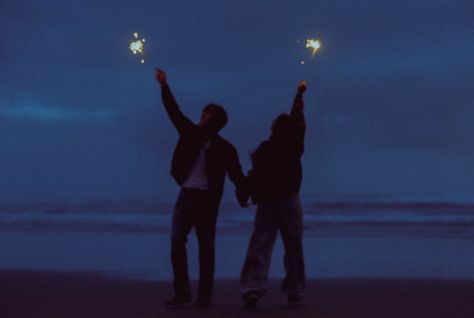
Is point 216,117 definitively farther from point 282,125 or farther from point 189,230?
point 189,230

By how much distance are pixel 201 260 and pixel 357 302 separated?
1.46 meters

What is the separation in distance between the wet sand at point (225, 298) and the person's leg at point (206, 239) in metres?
0.17

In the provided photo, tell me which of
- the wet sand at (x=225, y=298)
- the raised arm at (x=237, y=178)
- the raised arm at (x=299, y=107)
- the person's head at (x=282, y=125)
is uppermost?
the raised arm at (x=299, y=107)

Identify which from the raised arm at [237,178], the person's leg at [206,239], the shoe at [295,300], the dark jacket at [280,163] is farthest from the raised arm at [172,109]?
the shoe at [295,300]

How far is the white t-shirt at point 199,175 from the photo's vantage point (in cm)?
691

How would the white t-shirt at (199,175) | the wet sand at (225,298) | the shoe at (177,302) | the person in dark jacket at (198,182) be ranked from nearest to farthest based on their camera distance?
the wet sand at (225,298)
the shoe at (177,302)
the person in dark jacket at (198,182)
the white t-shirt at (199,175)

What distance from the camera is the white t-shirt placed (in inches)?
272

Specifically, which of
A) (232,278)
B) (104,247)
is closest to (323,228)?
(104,247)

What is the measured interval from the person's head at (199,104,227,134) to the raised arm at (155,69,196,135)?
192mm

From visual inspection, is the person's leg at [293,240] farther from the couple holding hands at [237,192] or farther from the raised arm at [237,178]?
the raised arm at [237,178]

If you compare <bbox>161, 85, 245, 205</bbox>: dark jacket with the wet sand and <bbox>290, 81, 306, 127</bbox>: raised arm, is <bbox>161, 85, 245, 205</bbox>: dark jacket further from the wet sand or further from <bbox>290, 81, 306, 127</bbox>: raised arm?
the wet sand

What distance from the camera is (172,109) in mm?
6770

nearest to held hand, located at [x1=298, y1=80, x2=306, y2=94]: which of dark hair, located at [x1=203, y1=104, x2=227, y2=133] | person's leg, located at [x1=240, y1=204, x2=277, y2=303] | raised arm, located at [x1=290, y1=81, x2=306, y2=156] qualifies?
raised arm, located at [x1=290, y1=81, x2=306, y2=156]

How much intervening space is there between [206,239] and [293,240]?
30.2 inches
